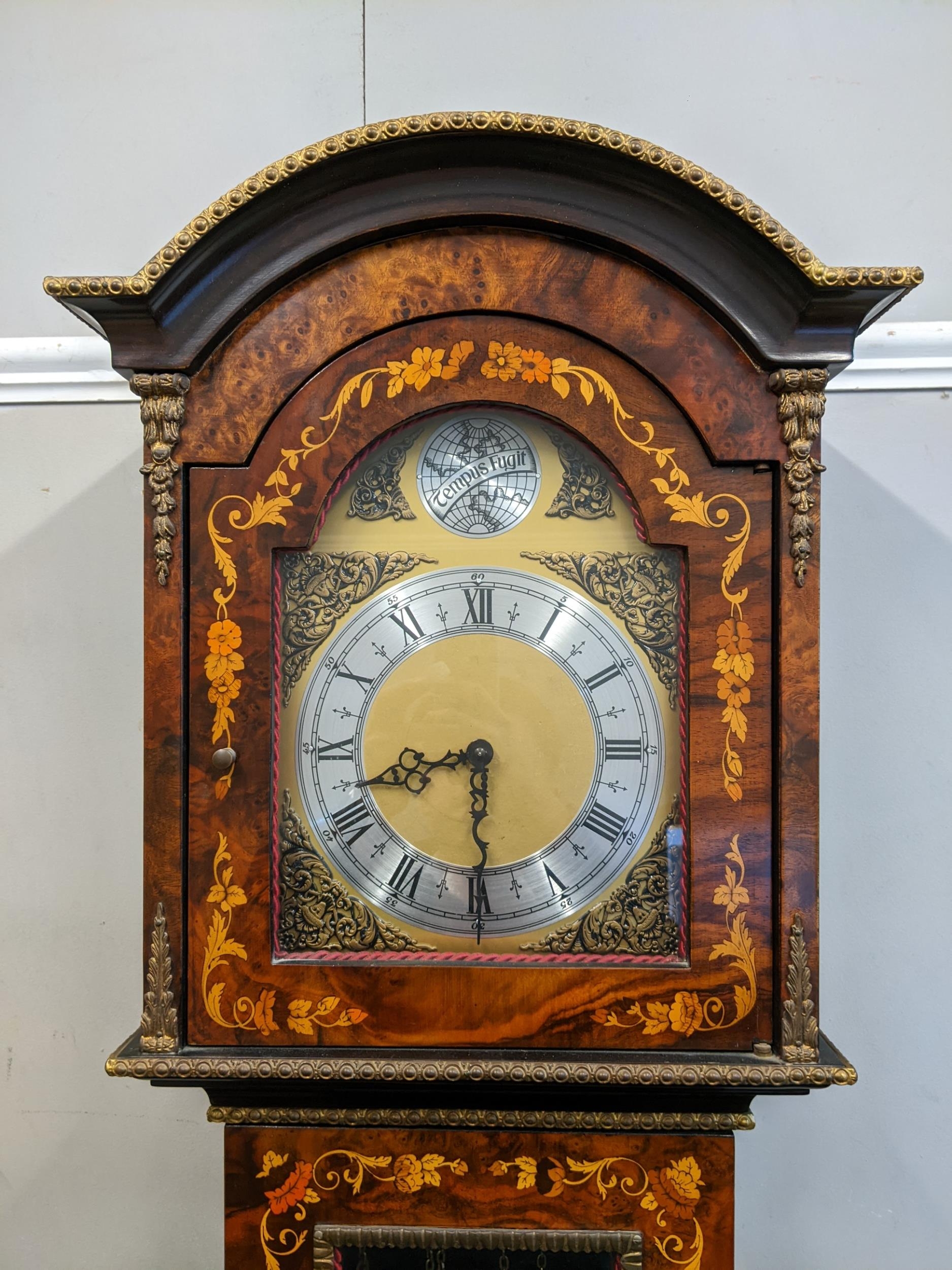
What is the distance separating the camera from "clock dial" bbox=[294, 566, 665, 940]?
3.60 ft

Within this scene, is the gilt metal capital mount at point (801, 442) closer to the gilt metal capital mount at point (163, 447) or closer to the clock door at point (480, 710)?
the clock door at point (480, 710)

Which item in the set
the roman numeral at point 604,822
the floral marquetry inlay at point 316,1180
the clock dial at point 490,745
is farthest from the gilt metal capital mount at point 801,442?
the floral marquetry inlay at point 316,1180

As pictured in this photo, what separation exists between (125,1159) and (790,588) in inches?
57.1

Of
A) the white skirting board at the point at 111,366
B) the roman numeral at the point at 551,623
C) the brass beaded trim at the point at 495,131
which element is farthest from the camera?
the white skirting board at the point at 111,366

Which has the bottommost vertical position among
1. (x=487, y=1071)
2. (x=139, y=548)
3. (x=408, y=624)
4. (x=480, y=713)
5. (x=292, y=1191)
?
(x=292, y=1191)

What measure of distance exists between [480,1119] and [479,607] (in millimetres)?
628

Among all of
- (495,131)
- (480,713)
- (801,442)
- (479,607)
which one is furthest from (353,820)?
(495,131)

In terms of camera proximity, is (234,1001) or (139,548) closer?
(234,1001)

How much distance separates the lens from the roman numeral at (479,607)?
1116 mm

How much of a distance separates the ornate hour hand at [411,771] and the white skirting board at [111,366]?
0.89m

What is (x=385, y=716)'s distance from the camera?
43.8 inches

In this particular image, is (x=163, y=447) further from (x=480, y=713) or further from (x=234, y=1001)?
(x=234, y=1001)

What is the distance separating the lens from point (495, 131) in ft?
3.36

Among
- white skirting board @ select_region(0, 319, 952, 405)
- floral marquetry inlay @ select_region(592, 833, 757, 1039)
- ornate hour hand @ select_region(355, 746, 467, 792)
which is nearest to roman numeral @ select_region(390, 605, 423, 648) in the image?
ornate hour hand @ select_region(355, 746, 467, 792)
